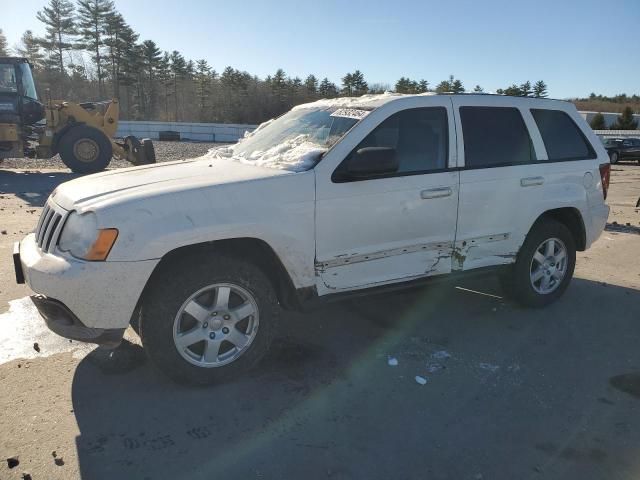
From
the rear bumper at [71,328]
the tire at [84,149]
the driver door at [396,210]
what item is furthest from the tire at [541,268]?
the tire at [84,149]

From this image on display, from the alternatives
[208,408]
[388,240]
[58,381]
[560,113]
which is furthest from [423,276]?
[58,381]

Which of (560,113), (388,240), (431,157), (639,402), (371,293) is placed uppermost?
(560,113)

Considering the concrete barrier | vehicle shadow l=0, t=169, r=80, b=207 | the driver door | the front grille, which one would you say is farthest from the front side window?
the concrete barrier

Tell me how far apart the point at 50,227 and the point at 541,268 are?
424cm

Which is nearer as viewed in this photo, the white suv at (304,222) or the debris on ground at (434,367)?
the white suv at (304,222)

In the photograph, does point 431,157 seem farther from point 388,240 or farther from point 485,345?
point 485,345

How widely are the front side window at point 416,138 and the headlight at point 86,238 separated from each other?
6.33 feet

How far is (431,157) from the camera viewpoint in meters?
4.30

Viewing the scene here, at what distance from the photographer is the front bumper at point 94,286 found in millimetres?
3098

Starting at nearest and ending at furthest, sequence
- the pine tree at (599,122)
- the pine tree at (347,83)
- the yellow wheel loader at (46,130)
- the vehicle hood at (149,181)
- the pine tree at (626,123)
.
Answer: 1. the vehicle hood at (149,181)
2. the yellow wheel loader at (46,130)
3. the pine tree at (599,122)
4. the pine tree at (626,123)
5. the pine tree at (347,83)

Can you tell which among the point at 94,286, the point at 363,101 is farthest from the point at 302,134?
the point at 94,286

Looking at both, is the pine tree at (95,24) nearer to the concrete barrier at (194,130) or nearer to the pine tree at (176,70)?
the pine tree at (176,70)

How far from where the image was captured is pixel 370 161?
12.3 feet

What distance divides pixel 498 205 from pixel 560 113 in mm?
1384
